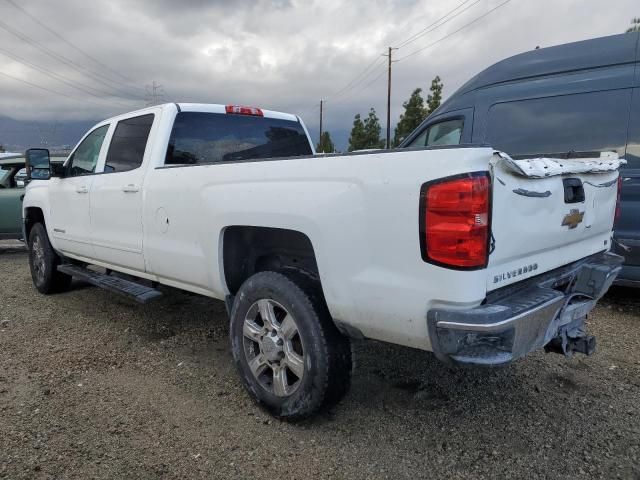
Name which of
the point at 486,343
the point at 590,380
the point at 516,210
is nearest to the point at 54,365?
the point at 486,343

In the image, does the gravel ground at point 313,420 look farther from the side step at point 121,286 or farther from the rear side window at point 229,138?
the rear side window at point 229,138

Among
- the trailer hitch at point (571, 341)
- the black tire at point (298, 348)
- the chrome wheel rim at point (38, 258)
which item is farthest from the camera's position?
the chrome wheel rim at point (38, 258)

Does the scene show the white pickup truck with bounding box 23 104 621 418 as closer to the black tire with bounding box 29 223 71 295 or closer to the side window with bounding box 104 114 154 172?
the side window with bounding box 104 114 154 172

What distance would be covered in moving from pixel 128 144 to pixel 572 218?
3.51m

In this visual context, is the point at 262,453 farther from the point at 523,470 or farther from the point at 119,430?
the point at 523,470

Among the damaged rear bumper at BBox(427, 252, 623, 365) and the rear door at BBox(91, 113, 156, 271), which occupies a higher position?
the rear door at BBox(91, 113, 156, 271)

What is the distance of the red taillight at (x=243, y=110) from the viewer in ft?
14.6

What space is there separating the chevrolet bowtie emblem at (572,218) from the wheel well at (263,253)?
1.39 meters

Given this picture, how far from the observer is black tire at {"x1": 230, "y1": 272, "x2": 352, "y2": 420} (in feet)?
8.64

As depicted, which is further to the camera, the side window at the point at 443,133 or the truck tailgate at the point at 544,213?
the side window at the point at 443,133

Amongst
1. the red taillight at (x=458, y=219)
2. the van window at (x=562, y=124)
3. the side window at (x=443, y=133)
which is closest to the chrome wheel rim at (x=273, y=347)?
the red taillight at (x=458, y=219)

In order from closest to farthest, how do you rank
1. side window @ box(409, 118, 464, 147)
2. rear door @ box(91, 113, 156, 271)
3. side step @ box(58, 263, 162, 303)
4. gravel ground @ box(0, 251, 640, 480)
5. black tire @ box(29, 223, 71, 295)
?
gravel ground @ box(0, 251, 640, 480) < side step @ box(58, 263, 162, 303) < rear door @ box(91, 113, 156, 271) < side window @ box(409, 118, 464, 147) < black tire @ box(29, 223, 71, 295)

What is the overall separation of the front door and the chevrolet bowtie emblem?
157 inches

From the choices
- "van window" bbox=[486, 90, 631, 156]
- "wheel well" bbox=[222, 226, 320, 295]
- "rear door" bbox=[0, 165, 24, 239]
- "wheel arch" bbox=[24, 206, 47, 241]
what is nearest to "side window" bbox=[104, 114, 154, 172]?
"wheel well" bbox=[222, 226, 320, 295]
